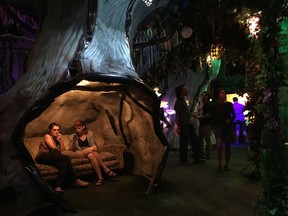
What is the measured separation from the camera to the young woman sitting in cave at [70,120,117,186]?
25.7ft

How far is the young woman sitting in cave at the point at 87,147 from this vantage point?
25.7ft

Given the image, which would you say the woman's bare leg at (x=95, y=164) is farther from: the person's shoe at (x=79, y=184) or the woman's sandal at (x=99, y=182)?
the person's shoe at (x=79, y=184)

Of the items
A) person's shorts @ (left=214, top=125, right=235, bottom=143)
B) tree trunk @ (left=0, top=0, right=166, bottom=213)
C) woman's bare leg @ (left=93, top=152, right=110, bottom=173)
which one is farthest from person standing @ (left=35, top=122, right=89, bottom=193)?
person's shorts @ (left=214, top=125, right=235, bottom=143)

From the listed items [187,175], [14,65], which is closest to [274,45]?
[187,175]

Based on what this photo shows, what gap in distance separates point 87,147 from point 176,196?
2482mm

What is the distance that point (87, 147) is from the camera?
815 centimetres

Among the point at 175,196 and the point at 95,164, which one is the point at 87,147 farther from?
the point at 175,196

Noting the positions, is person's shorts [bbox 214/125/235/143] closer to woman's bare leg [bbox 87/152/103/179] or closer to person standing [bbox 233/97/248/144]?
woman's bare leg [bbox 87/152/103/179]

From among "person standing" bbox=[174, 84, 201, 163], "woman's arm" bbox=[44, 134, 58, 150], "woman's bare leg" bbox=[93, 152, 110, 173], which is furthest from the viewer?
"person standing" bbox=[174, 84, 201, 163]

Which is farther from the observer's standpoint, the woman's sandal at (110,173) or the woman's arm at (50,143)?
the woman's sandal at (110,173)

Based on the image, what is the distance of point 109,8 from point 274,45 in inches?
159

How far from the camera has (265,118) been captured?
14.0ft

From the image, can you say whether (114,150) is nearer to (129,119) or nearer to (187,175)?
(129,119)

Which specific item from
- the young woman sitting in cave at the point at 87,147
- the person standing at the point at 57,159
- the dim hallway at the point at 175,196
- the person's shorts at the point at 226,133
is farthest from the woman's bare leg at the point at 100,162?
the person's shorts at the point at 226,133
